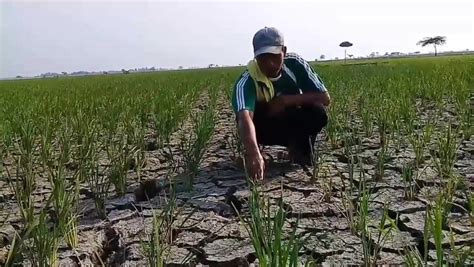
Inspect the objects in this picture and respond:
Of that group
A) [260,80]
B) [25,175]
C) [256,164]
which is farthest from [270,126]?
[25,175]

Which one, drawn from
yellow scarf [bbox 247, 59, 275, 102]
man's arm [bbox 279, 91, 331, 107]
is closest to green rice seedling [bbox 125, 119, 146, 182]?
yellow scarf [bbox 247, 59, 275, 102]

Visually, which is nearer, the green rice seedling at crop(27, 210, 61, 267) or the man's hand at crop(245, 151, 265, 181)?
the green rice seedling at crop(27, 210, 61, 267)

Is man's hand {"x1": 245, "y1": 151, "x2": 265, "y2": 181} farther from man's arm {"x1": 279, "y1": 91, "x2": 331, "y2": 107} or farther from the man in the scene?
man's arm {"x1": 279, "y1": 91, "x2": 331, "y2": 107}

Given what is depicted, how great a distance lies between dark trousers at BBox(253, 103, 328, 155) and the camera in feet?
9.82

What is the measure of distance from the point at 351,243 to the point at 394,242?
149mm

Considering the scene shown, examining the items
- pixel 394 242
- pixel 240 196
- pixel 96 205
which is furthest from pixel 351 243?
pixel 96 205

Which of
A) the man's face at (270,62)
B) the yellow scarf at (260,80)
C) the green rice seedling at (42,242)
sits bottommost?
the green rice seedling at (42,242)

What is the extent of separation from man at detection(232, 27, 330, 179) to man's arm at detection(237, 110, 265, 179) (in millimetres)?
99

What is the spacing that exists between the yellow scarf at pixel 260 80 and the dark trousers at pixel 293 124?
72 mm

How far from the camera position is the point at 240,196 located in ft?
7.95

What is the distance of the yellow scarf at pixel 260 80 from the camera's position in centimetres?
273

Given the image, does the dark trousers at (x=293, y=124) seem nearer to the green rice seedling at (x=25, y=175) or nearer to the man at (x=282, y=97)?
the man at (x=282, y=97)

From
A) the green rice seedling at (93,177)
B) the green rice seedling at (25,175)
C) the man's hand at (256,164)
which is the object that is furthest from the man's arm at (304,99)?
the green rice seedling at (25,175)

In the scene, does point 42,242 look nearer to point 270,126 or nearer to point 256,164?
point 256,164
